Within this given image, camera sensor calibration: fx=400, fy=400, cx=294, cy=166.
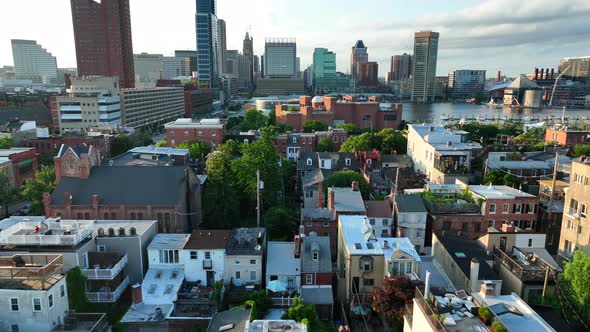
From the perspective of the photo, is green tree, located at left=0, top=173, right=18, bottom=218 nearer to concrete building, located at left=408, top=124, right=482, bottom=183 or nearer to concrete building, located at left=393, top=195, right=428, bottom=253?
concrete building, located at left=393, top=195, right=428, bottom=253

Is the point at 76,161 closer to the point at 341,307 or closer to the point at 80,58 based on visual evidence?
the point at 341,307

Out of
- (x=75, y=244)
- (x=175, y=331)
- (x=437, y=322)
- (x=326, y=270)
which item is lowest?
(x=175, y=331)

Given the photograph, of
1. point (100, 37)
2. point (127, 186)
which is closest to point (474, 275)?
point (127, 186)

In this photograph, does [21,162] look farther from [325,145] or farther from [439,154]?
[439,154]

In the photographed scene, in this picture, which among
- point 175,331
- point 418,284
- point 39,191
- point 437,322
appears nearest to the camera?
point 437,322

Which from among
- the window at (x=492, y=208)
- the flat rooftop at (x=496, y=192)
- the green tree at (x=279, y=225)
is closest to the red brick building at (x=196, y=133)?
the green tree at (x=279, y=225)

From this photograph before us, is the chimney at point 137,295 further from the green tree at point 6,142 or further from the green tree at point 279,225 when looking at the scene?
the green tree at point 6,142

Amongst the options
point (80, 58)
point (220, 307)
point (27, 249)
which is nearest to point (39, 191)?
point (27, 249)
